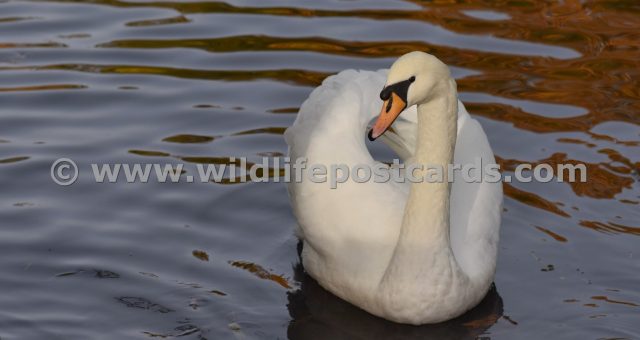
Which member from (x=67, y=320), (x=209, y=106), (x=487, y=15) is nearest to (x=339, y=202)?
(x=67, y=320)

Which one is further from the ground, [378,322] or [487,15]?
[487,15]

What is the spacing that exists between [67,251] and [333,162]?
1699 mm

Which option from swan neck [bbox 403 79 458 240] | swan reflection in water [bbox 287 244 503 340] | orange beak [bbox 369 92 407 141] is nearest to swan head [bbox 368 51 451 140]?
orange beak [bbox 369 92 407 141]

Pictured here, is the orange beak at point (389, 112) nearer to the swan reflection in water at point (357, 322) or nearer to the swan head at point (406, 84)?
the swan head at point (406, 84)

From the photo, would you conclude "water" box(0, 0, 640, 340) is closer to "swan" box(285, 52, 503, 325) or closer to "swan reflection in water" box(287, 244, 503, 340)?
"swan reflection in water" box(287, 244, 503, 340)

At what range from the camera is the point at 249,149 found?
911 centimetres

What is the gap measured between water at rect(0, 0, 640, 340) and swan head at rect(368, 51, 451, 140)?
1.32m

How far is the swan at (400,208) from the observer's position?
21.3 feet

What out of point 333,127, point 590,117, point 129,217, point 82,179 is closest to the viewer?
point 333,127

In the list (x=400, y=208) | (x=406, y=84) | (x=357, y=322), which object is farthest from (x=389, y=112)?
(x=357, y=322)

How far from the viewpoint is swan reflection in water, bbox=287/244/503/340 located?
6.74 metres

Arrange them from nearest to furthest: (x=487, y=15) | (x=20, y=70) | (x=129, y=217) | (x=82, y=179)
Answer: (x=129, y=217) → (x=82, y=179) → (x=20, y=70) → (x=487, y=15)

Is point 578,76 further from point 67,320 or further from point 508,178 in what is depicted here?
point 67,320

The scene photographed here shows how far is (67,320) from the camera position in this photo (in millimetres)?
6688
